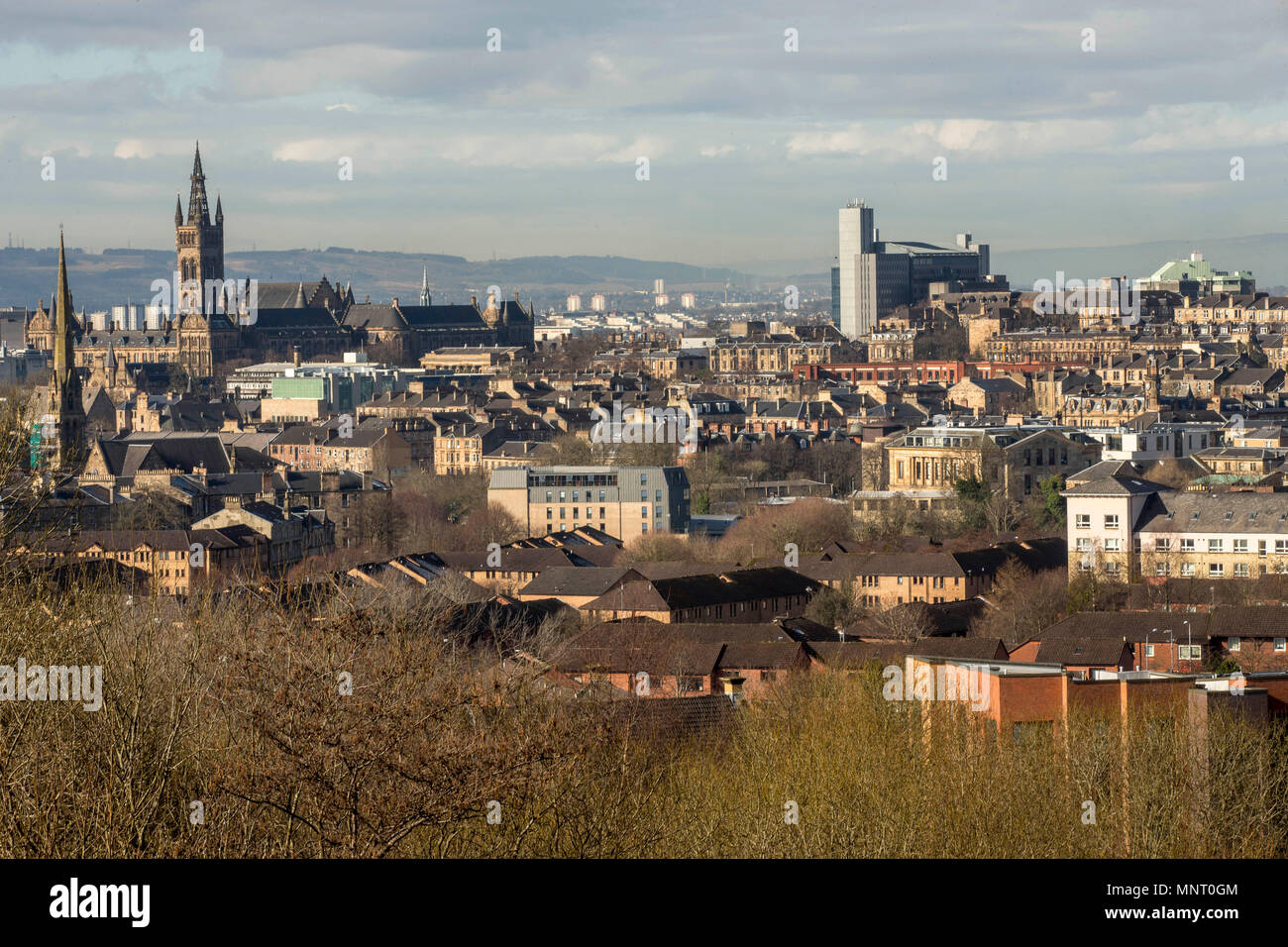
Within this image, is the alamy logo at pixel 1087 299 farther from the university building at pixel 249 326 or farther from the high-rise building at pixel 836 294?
the university building at pixel 249 326

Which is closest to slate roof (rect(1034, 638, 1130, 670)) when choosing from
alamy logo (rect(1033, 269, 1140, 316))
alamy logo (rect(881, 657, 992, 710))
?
alamy logo (rect(881, 657, 992, 710))

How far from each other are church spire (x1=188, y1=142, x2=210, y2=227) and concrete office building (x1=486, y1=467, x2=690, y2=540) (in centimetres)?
9318

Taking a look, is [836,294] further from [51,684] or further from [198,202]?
[51,684]

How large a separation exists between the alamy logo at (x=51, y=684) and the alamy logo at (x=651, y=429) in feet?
219

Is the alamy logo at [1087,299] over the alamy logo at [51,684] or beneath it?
beneath

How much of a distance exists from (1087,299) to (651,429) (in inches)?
2839

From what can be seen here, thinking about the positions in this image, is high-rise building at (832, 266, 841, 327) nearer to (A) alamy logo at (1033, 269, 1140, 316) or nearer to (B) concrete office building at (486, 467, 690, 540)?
(A) alamy logo at (1033, 269, 1140, 316)

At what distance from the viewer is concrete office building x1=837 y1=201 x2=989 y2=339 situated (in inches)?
6816

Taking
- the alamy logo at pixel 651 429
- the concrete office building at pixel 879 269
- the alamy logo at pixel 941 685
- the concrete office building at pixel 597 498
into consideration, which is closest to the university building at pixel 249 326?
the concrete office building at pixel 879 269

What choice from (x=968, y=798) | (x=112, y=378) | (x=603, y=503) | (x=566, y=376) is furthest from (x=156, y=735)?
(x=112, y=378)

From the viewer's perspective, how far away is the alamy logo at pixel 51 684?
38.6ft
